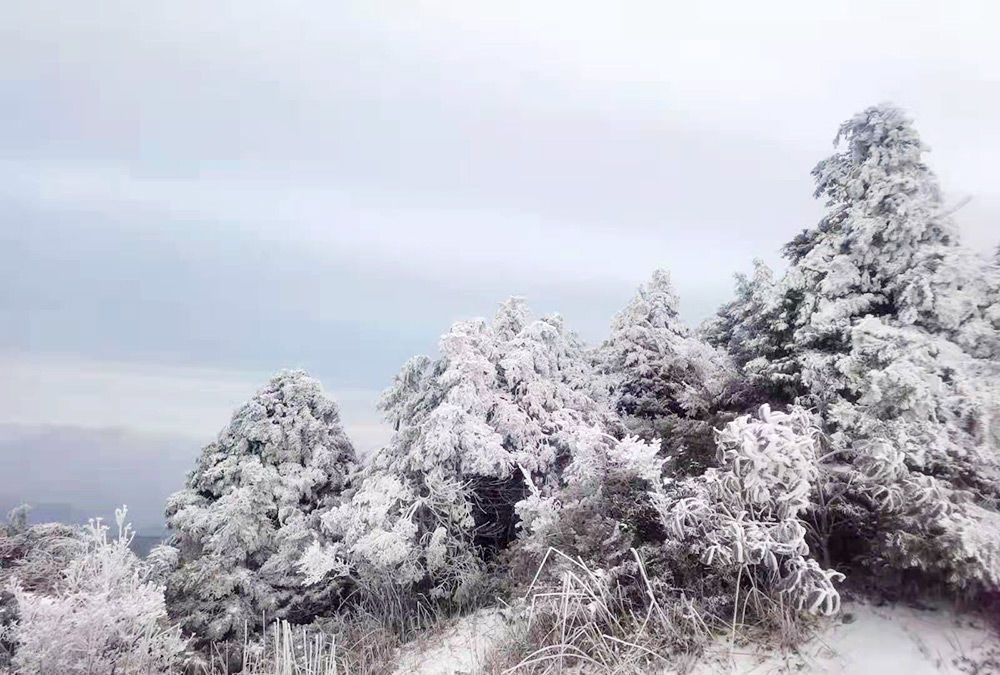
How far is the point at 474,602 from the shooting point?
9.80m

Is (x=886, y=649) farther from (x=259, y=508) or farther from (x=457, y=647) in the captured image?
(x=259, y=508)

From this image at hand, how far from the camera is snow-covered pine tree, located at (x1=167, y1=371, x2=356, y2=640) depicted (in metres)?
11.7

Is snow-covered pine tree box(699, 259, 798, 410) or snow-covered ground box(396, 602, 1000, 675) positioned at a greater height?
snow-covered pine tree box(699, 259, 798, 410)

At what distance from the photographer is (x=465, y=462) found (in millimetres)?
10930

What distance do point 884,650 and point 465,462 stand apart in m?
6.62

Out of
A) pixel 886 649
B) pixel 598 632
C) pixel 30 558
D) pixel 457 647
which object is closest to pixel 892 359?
pixel 886 649

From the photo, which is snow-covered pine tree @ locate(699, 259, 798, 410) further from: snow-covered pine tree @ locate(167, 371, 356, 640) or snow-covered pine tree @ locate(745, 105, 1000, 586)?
snow-covered pine tree @ locate(167, 371, 356, 640)

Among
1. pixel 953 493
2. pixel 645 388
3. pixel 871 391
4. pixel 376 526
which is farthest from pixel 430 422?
pixel 953 493

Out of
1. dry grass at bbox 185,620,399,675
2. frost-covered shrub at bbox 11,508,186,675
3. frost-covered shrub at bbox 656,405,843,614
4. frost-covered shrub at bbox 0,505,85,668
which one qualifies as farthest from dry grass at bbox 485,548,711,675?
frost-covered shrub at bbox 0,505,85,668

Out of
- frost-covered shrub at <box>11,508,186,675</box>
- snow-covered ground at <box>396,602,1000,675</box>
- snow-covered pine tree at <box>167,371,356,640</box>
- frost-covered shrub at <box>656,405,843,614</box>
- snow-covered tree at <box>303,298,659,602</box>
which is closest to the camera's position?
snow-covered ground at <box>396,602,1000,675</box>

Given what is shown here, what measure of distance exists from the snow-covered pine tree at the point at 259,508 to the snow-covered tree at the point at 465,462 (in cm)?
128

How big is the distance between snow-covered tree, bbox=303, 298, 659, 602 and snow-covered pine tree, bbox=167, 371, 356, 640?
1.28 meters

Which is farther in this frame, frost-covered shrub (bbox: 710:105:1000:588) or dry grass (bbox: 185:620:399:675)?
dry grass (bbox: 185:620:399:675)

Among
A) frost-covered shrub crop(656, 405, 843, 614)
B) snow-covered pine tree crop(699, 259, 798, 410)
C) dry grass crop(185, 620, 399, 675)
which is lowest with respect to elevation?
dry grass crop(185, 620, 399, 675)
